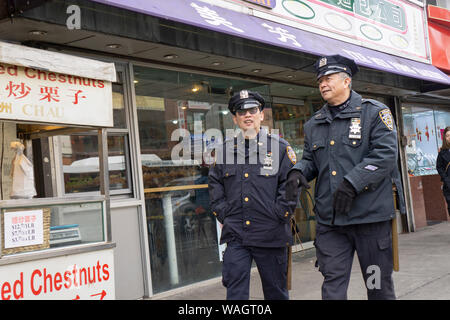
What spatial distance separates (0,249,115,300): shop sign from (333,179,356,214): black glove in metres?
1.94

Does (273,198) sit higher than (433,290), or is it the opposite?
(273,198)

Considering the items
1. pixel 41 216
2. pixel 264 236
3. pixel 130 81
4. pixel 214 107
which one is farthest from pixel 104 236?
pixel 214 107

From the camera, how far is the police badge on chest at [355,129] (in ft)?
11.3

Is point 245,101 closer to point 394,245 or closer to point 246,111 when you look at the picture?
point 246,111

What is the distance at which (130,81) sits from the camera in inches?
242

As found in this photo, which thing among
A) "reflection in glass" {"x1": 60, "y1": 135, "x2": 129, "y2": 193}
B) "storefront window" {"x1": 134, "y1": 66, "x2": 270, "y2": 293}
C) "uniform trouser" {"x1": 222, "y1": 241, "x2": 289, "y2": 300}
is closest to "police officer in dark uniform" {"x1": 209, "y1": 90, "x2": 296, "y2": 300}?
"uniform trouser" {"x1": 222, "y1": 241, "x2": 289, "y2": 300}

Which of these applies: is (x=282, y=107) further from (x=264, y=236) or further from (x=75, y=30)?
(x=264, y=236)


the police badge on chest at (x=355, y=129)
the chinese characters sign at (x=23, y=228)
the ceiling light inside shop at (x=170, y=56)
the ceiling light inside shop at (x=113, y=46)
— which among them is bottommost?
the chinese characters sign at (x=23, y=228)

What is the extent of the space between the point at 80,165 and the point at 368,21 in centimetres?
623

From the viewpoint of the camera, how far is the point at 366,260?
338 cm

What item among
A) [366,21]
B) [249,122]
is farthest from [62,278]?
[366,21]

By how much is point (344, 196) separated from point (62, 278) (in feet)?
7.01

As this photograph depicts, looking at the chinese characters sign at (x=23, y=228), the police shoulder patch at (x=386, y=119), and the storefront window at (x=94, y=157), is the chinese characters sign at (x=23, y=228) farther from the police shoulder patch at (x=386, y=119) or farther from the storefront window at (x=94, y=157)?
the police shoulder patch at (x=386, y=119)

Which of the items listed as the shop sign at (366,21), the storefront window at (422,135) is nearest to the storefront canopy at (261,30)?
the shop sign at (366,21)
